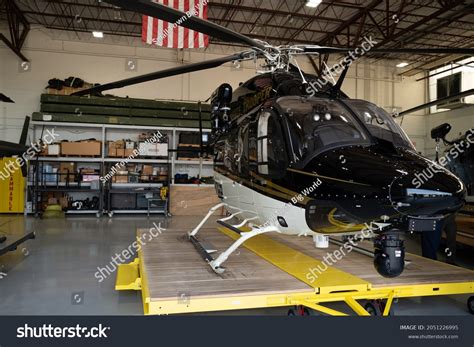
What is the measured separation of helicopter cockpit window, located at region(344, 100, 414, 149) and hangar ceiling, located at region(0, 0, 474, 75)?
374 inches

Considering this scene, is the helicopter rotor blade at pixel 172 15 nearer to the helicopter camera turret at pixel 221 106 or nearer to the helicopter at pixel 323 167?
the helicopter at pixel 323 167

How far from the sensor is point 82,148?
10.7m

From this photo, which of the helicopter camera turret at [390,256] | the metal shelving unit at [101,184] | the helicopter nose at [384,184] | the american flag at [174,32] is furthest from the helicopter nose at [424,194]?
the metal shelving unit at [101,184]

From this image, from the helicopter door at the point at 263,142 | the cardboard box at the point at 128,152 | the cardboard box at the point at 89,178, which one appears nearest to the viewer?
the helicopter door at the point at 263,142

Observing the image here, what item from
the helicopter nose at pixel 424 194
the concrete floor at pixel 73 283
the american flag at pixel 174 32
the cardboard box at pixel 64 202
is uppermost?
the american flag at pixel 174 32

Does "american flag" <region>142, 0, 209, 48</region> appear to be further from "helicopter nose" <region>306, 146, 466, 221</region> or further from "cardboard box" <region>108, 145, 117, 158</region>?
"helicopter nose" <region>306, 146, 466, 221</region>

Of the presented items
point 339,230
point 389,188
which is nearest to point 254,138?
point 339,230

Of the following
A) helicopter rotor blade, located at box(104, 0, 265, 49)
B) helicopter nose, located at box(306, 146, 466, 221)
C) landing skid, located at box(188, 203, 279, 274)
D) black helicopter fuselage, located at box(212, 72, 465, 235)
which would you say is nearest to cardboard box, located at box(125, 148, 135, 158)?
landing skid, located at box(188, 203, 279, 274)

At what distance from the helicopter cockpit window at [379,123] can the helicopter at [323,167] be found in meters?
0.01

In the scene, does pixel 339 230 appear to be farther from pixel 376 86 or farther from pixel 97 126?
pixel 376 86

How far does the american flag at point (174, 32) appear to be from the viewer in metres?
6.99

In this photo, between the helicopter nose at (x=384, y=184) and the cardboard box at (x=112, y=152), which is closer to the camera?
the helicopter nose at (x=384, y=184)

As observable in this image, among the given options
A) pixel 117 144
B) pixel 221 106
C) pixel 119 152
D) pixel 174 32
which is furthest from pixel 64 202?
pixel 221 106

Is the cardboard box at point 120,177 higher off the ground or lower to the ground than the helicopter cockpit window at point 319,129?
lower
